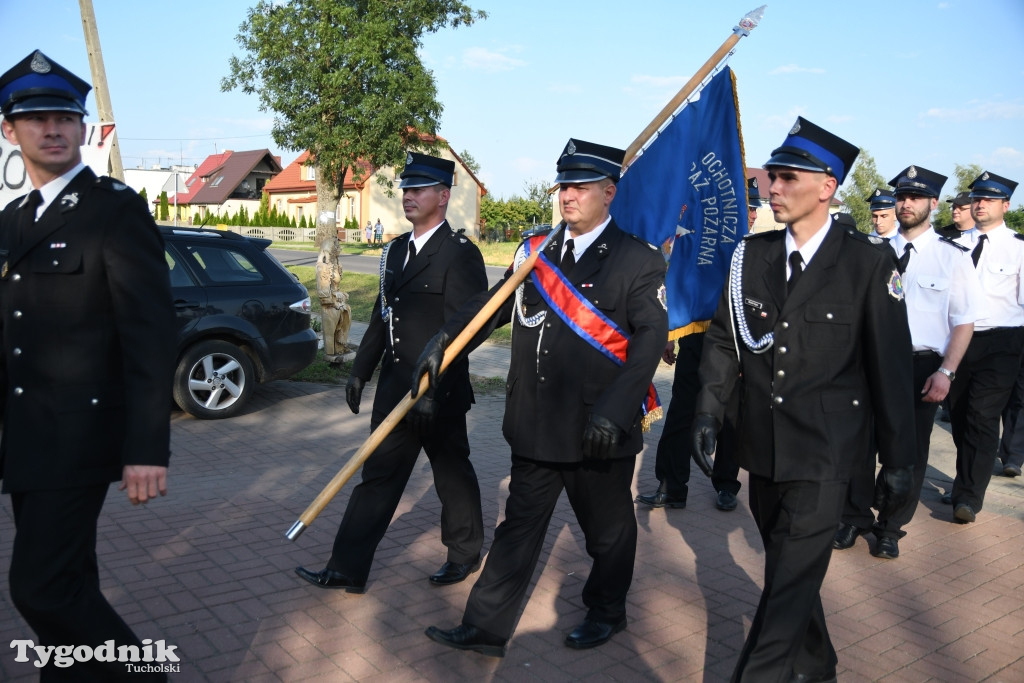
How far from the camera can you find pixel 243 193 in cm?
8381

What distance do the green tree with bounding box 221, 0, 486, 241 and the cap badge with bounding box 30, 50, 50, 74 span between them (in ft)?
127

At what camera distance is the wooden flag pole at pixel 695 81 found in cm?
444

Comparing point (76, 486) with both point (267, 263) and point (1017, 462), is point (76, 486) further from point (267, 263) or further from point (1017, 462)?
point (1017, 462)

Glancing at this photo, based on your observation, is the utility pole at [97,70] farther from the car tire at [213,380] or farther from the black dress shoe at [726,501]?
the black dress shoe at [726,501]

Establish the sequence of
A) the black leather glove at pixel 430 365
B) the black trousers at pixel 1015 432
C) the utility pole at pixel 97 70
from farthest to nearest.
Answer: the utility pole at pixel 97 70
the black trousers at pixel 1015 432
the black leather glove at pixel 430 365

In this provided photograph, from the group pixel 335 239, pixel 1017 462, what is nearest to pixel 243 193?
pixel 335 239

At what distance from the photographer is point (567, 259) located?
13.6 feet

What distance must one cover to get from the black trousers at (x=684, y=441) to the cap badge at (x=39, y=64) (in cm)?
439

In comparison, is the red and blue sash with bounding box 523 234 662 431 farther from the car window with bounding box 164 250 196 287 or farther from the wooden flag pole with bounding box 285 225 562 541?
the car window with bounding box 164 250 196 287

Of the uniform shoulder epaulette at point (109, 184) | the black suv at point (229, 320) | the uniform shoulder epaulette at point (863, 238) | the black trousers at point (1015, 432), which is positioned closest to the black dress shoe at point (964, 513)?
the black trousers at point (1015, 432)

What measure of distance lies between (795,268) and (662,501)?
3.24 m

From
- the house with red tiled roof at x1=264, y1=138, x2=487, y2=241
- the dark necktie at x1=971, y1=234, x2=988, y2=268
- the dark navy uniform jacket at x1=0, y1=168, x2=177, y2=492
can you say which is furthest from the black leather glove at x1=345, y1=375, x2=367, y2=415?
the house with red tiled roof at x1=264, y1=138, x2=487, y2=241

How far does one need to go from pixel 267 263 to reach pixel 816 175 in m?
6.75

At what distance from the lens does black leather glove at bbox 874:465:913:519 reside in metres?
3.41
